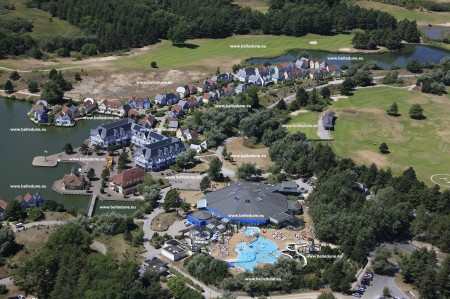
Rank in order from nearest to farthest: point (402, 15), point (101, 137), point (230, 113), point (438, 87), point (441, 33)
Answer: point (101, 137), point (230, 113), point (438, 87), point (441, 33), point (402, 15)

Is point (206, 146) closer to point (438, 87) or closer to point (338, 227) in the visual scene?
point (338, 227)

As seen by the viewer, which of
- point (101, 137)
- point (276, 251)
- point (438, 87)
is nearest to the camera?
point (276, 251)

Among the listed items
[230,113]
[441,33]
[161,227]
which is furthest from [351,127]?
[441,33]

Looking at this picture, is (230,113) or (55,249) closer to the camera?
(55,249)

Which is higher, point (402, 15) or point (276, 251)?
point (402, 15)

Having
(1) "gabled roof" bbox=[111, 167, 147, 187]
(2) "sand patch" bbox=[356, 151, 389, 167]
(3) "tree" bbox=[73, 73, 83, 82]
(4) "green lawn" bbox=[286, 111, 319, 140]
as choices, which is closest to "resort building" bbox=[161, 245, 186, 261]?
(1) "gabled roof" bbox=[111, 167, 147, 187]

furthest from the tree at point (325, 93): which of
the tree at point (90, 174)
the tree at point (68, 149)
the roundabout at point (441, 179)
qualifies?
the tree at point (90, 174)

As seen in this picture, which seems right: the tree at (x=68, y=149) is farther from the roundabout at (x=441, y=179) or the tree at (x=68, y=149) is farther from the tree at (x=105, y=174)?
the roundabout at (x=441, y=179)
